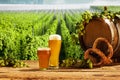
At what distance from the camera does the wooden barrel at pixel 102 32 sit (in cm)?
313

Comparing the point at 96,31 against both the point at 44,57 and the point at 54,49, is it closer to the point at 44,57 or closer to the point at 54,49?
the point at 54,49

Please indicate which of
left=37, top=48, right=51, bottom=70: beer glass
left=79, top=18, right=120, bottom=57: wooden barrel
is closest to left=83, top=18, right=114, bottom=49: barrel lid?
left=79, top=18, right=120, bottom=57: wooden barrel

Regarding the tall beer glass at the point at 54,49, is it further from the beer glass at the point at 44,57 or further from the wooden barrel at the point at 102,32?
the wooden barrel at the point at 102,32

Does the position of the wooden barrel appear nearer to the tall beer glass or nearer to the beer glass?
the tall beer glass

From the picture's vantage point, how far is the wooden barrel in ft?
10.3

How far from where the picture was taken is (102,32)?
125 inches

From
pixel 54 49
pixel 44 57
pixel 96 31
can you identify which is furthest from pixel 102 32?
pixel 44 57

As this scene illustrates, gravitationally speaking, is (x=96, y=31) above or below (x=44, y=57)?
above

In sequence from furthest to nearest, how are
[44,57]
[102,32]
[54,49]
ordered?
[102,32]
[54,49]
[44,57]

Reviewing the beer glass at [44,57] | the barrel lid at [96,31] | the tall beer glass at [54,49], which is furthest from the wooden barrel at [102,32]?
the beer glass at [44,57]

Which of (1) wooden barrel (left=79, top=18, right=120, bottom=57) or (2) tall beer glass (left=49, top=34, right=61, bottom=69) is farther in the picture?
(1) wooden barrel (left=79, top=18, right=120, bottom=57)

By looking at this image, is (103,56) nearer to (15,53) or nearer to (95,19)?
(95,19)

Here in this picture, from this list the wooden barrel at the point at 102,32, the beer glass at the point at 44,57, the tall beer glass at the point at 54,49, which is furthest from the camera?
the wooden barrel at the point at 102,32

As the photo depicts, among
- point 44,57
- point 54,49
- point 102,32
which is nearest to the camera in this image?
point 44,57
